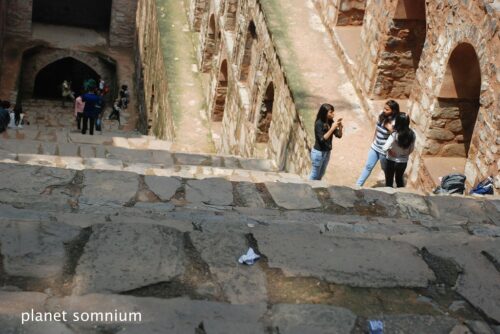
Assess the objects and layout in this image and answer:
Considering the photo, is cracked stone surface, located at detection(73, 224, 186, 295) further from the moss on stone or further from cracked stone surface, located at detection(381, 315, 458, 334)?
the moss on stone

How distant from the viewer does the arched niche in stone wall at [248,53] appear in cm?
1130

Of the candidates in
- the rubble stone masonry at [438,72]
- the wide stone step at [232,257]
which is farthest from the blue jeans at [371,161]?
the wide stone step at [232,257]

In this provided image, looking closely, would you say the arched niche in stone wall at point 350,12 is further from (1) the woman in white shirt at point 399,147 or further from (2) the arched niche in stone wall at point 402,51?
(1) the woman in white shirt at point 399,147

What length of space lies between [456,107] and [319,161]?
A: 1599 millimetres

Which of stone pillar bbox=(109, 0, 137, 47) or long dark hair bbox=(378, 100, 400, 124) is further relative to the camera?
stone pillar bbox=(109, 0, 137, 47)

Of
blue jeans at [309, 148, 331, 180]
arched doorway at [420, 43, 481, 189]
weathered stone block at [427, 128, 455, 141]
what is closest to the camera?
blue jeans at [309, 148, 331, 180]

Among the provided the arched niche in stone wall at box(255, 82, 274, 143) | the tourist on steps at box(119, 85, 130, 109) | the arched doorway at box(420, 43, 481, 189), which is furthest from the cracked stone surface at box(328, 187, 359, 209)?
the tourist on steps at box(119, 85, 130, 109)

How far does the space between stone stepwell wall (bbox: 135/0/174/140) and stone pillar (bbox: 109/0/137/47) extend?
0.40m

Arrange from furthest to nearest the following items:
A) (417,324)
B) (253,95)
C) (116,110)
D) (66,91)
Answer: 1. (66,91)
2. (116,110)
3. (253,95)
4. (417,324)

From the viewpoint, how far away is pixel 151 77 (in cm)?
1611

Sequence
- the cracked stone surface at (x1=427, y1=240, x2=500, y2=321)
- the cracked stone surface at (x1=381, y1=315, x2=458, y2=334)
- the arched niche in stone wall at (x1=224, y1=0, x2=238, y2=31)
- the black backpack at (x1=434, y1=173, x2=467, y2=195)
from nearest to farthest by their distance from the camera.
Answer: the cracked stone surface at (x1=381, y1=315, x2=458, y2=334) → the cracked stone surface at (x1=427, y1=240, x2=500, y2=321) → the black backpack at (x1=434, y1=173, x2=467, y2=195) → the arched niche in stone wall at (x1=224, y1=0, x2=238, y2=31)

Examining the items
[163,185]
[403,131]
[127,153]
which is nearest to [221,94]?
[127,153]

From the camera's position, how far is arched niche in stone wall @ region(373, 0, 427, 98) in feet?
27.2

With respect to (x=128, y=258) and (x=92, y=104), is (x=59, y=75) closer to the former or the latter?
(x=92, y=104)
